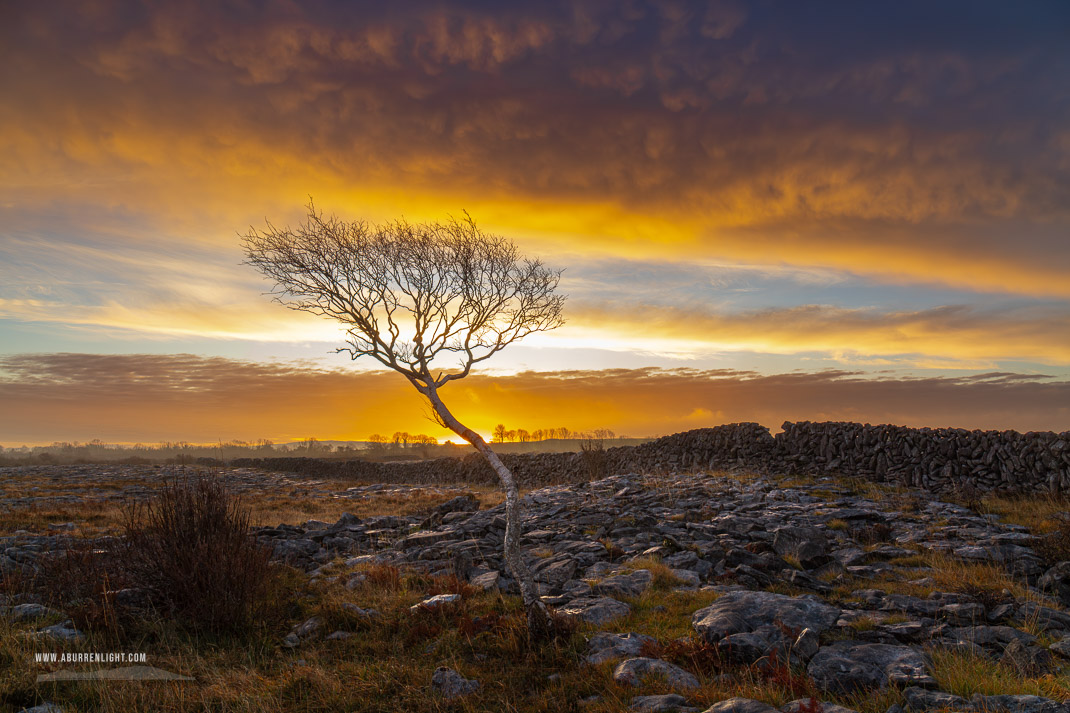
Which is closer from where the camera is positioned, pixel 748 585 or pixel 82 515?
pixel 748 585

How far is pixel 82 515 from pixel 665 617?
75.4ft

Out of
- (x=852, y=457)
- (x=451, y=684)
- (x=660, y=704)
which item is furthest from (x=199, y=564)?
(x=852, y=457)

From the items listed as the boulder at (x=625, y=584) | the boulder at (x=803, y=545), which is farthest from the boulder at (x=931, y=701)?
the boulder at (x=803, y=545)

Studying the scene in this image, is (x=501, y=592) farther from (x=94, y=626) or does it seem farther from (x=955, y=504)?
(x=955, y=504)

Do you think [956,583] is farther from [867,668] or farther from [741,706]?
[741,706]

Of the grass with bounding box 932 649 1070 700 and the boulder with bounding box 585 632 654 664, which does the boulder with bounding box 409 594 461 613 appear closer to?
the boulder with bounding box 585 632 654 664

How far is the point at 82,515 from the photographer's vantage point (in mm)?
20734

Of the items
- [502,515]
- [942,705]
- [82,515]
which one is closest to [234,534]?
[502,515]

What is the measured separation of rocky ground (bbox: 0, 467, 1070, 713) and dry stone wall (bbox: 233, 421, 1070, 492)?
2294 mm

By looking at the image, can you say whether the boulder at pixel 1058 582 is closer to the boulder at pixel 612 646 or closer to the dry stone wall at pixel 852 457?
the boulder at pixel 612 646

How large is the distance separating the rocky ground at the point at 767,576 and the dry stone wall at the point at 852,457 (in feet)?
7.53

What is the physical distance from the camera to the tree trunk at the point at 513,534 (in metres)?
7.78

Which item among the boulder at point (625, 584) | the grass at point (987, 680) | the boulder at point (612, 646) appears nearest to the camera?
the grass at point (987, 680)

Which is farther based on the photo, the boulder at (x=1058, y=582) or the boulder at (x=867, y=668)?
the boulder at (x=1058, y=582)
